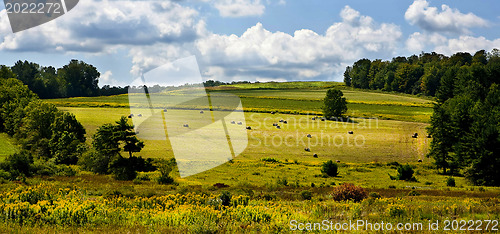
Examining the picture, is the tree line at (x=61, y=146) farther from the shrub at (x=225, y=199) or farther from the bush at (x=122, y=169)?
the shrub at (x=225, y=199)

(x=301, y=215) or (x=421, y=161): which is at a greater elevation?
(x=301, y=215)

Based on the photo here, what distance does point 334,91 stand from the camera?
127 meters

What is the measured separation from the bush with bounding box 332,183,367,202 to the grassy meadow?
3.55 ft

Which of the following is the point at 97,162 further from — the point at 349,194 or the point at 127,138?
the point at 349,194

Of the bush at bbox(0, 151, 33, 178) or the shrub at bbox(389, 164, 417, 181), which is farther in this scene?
the shrub at bbox(389, 164, 417, 181)

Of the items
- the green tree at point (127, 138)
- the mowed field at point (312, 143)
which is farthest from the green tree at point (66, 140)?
the green tree at point (127, 138)

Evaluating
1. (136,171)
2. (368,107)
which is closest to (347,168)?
(136,171)

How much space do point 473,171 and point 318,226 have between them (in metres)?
49.9

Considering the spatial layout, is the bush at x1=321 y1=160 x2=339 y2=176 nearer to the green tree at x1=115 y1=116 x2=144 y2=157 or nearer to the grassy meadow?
the grassy meadow

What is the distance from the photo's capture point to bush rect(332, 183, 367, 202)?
1009 inches

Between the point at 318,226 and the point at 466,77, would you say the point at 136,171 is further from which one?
the point at 466,77

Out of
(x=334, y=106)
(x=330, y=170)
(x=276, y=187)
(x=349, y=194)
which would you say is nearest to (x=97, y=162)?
(x=276, y=187)

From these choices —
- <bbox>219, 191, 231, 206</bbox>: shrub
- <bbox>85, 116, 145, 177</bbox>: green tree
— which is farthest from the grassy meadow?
<bbox>85, 116, 145, 177</bbox>: green tree

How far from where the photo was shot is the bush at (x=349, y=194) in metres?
25.6
